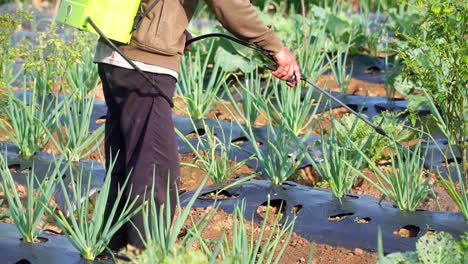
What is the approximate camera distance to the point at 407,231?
378 centimetres

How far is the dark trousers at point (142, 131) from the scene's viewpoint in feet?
10.6

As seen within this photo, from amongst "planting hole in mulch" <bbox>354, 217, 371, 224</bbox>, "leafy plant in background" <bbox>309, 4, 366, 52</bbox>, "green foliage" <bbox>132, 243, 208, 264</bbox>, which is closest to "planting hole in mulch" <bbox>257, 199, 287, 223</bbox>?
"planting hole in mulch" <bbox>354, 217, 371, 224</bbox>

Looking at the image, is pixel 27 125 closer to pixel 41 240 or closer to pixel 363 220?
pixel 41 240

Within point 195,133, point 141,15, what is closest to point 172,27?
point 141,15

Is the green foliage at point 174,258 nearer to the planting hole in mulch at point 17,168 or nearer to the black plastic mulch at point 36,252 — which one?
the black plastic mulch at point 36,252

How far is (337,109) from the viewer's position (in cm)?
567

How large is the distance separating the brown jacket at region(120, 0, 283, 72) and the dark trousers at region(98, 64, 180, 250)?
0.07 m

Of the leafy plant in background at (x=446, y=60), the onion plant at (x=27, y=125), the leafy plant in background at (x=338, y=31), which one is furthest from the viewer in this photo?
the leafy plant in background at (x=338, y=31)

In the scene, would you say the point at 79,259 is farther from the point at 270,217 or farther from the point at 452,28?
the point at 452,28

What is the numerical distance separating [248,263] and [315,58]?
3262mm

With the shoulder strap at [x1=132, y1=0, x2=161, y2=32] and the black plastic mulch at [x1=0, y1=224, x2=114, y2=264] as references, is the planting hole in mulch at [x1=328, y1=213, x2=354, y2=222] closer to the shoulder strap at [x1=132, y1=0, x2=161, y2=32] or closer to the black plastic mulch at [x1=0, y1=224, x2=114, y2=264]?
the black plastic mulch at [x1=0, y1=224, x2=114, y2=264]

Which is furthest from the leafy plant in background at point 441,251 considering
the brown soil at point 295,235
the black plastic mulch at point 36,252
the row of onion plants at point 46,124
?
the row of onion plants at point 46,124

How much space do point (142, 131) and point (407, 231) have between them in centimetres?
109

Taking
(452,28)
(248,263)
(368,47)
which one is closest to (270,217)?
(452,28)
